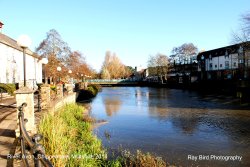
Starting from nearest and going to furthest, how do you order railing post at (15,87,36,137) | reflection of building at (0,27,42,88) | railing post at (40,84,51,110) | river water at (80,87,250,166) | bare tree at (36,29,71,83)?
railing post at (15,87,36,137) → river water at (80,87,250,166) → railing post at (40,84,51,110) → reflection of building at (0,27,42,88) → bare tree at (36,29,71,83)

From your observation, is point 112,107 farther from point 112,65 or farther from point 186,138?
point 112,65

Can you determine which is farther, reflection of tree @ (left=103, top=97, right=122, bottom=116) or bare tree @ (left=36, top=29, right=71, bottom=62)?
bare tree @ (left=36, top=29, right=71, bottom=62)

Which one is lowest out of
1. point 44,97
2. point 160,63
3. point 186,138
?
point 186,138

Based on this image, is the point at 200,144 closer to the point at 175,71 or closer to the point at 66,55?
the point at 66,55

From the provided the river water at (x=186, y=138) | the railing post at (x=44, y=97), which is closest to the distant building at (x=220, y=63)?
the river water at (x=186, y=138)

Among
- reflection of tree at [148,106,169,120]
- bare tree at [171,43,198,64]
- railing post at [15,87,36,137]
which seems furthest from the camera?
bare tree at [171,43,198,64]

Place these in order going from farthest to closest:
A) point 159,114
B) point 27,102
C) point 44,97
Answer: point 159,114 < point 44,97 < point 27,102

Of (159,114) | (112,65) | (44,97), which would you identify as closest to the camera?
(44,97)

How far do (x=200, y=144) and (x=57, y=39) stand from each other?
42.3 metres

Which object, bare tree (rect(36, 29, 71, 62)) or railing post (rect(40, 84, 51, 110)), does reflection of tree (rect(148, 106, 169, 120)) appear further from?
bare tree (rect(36, 29, 71, 62))

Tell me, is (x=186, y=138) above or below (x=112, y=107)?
below

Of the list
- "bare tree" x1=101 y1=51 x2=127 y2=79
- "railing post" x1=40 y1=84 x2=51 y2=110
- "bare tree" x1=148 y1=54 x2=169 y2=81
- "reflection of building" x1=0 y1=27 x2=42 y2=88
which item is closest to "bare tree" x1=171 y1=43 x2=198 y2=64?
"bare tree" x1=148 y1=54 x2=169 y2=81

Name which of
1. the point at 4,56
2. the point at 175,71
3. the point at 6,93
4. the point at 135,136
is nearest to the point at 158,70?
the point at 175,71

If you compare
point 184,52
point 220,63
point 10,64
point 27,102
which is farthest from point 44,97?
point 184,52
